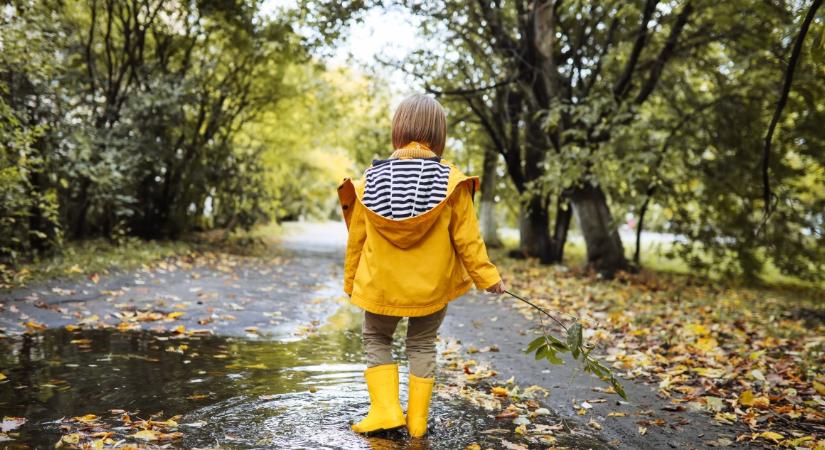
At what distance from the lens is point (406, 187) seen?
322 cm

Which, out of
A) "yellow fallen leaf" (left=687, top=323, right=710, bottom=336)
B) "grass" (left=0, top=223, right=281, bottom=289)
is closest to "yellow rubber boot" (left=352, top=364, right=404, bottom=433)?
"yellow fallen leaf" (left=687, top=323, right=710, bottom=336)

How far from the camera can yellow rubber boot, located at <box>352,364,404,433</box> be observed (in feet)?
10.5

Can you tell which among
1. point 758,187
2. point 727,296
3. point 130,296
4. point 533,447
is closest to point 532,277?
point 727,296

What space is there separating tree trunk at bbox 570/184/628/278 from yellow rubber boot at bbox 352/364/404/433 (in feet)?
29.7

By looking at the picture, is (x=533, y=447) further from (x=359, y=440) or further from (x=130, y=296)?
(x=130, y=296)

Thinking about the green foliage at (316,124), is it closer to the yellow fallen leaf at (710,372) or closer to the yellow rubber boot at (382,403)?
the yellow fallen leaf at (710,372)

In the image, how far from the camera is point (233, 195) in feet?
51.7

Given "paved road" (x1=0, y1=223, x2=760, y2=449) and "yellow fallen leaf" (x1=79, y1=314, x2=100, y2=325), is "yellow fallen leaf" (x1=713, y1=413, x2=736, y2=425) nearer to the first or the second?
"paved road" (x1=0, y1=223, x2=760, y2=449)

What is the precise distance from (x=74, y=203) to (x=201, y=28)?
16.5 feet

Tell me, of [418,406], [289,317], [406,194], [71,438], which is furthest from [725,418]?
[289,317]

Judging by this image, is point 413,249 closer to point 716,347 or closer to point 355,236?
point 355,236

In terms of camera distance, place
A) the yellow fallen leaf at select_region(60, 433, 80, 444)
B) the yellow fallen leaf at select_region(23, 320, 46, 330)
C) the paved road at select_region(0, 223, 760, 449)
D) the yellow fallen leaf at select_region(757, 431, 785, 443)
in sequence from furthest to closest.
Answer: the yellow fallen leaf at select_region(23, 320, 46, 330)
the paved road at select_region(0, 223, 760, 449)
the yellow fallen leaf at select_region(757, 431, 785, 443)
the yellow fallen leaf at select_region(60, 433, 80, 444)

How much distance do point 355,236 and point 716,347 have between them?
12.7 ft

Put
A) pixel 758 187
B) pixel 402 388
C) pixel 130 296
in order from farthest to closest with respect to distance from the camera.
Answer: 1. pixel 758 187
2. pixel 130 296
3. pixel 402 388
